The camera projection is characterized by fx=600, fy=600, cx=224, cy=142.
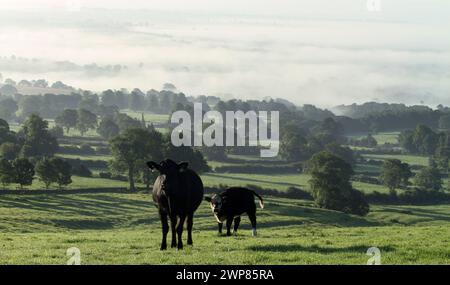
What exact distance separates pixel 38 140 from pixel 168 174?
123541mm

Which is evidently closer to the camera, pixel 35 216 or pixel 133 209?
pixel 35 216

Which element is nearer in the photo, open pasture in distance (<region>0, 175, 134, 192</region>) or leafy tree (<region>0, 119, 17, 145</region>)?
open pasture in distance (<region>0, 175, 134, 192</region>)

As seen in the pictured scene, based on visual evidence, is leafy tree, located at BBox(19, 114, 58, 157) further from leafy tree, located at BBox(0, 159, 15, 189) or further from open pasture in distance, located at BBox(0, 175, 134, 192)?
leafy tree, located at BBox(0, 159, 15, 189)

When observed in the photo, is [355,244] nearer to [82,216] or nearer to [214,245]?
[214,245]

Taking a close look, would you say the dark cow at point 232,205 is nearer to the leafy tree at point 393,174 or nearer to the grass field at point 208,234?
the grass field at point 208,234

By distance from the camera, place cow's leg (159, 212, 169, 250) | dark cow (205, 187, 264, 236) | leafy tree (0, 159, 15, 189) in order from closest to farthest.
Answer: cow's leg (159, 212, 169, 250)
dark cow (205, 187, 264, 236)
leafy tree (0, 159, 15, 189)

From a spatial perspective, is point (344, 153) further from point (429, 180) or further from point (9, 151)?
point (9, 151)

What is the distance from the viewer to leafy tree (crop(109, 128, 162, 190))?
374 ft

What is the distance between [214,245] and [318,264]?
6.72 metres

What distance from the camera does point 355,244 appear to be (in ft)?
78.9

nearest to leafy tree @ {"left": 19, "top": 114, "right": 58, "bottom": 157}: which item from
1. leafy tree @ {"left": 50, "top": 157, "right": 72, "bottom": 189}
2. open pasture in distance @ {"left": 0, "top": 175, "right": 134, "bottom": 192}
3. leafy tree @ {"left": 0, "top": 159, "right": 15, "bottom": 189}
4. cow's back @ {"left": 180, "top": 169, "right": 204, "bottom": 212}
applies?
open pasture in distance @ {"left": 0, "top": 175, "right": 134, "bottom": 192}

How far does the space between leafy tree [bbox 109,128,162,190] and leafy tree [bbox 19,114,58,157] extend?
29351mm
